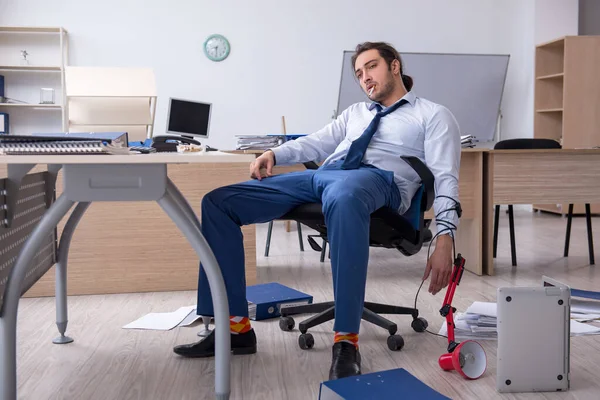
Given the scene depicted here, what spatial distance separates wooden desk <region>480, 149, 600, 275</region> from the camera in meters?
3.43

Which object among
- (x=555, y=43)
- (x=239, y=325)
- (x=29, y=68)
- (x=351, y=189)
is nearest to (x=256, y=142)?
(x=239, y=325)

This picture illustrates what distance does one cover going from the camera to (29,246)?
4.85ft

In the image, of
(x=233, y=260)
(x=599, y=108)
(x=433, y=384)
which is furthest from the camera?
(x=599, y=108)

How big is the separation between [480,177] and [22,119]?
4.77 m

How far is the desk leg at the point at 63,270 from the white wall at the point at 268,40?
4.53 meters

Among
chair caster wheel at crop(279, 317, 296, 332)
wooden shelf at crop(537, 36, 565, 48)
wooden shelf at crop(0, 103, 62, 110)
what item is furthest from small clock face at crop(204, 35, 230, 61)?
chair caster wheel at crop(279, 317, 296, 332)

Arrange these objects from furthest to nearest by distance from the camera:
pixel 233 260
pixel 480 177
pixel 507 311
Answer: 1. pixel 480 177
2. pixel 233 260
3. pixel 507 311

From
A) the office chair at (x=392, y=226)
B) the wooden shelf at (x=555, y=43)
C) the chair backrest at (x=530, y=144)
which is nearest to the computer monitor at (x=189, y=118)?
the chair backrest at (x=530, y=144)

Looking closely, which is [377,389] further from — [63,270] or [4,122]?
[4,122]

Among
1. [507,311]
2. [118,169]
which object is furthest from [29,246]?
[507,311]

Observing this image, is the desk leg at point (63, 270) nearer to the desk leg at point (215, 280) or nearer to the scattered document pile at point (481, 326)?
the desk leg at point (215, 280)

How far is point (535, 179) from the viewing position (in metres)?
3.49

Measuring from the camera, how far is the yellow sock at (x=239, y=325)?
201cm

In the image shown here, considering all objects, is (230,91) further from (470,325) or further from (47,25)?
(470,325)
